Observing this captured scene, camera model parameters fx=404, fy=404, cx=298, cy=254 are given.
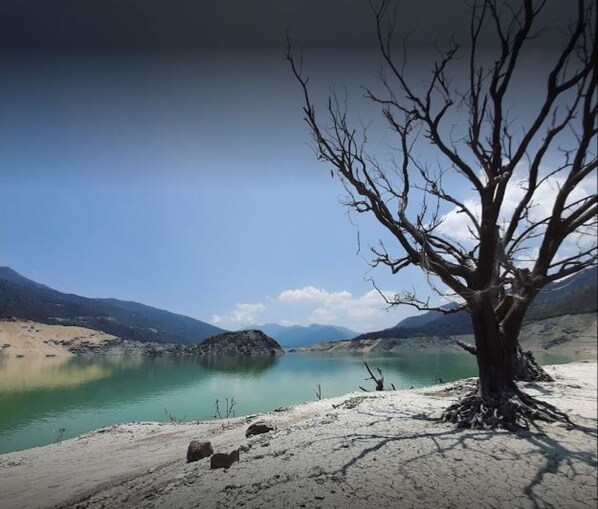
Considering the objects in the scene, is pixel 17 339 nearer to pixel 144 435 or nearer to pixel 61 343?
pixel 61 343

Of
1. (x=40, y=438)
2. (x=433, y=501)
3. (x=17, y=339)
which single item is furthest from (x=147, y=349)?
(x=433, y=501)

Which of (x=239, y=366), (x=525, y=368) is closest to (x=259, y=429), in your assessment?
(x=525, y=368)

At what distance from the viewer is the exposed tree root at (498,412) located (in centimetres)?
364

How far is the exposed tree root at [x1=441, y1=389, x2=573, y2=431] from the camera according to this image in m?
3.64

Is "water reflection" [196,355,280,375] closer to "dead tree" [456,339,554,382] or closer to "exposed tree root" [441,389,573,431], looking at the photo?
"dead tree" [456,339,554,382]

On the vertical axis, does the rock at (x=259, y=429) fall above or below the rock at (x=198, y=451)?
above

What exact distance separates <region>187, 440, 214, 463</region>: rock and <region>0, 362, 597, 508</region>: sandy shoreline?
1.01ft

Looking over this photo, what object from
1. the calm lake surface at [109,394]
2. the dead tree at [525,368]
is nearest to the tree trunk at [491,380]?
the dead tree at [525,368]

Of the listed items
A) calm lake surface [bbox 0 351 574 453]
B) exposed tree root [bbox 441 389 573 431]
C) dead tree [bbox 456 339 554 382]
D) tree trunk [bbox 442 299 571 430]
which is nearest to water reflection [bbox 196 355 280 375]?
calm lake surface [bbox 0 351 574 453]

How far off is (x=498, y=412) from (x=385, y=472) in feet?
5.18

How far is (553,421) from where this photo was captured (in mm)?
2555

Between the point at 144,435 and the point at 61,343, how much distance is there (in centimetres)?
494

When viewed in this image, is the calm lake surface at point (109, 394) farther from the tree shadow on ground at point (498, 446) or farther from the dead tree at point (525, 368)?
the tree shadow on ground at point (498, 446)

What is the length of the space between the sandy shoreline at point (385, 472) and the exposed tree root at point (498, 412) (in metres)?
0.16
